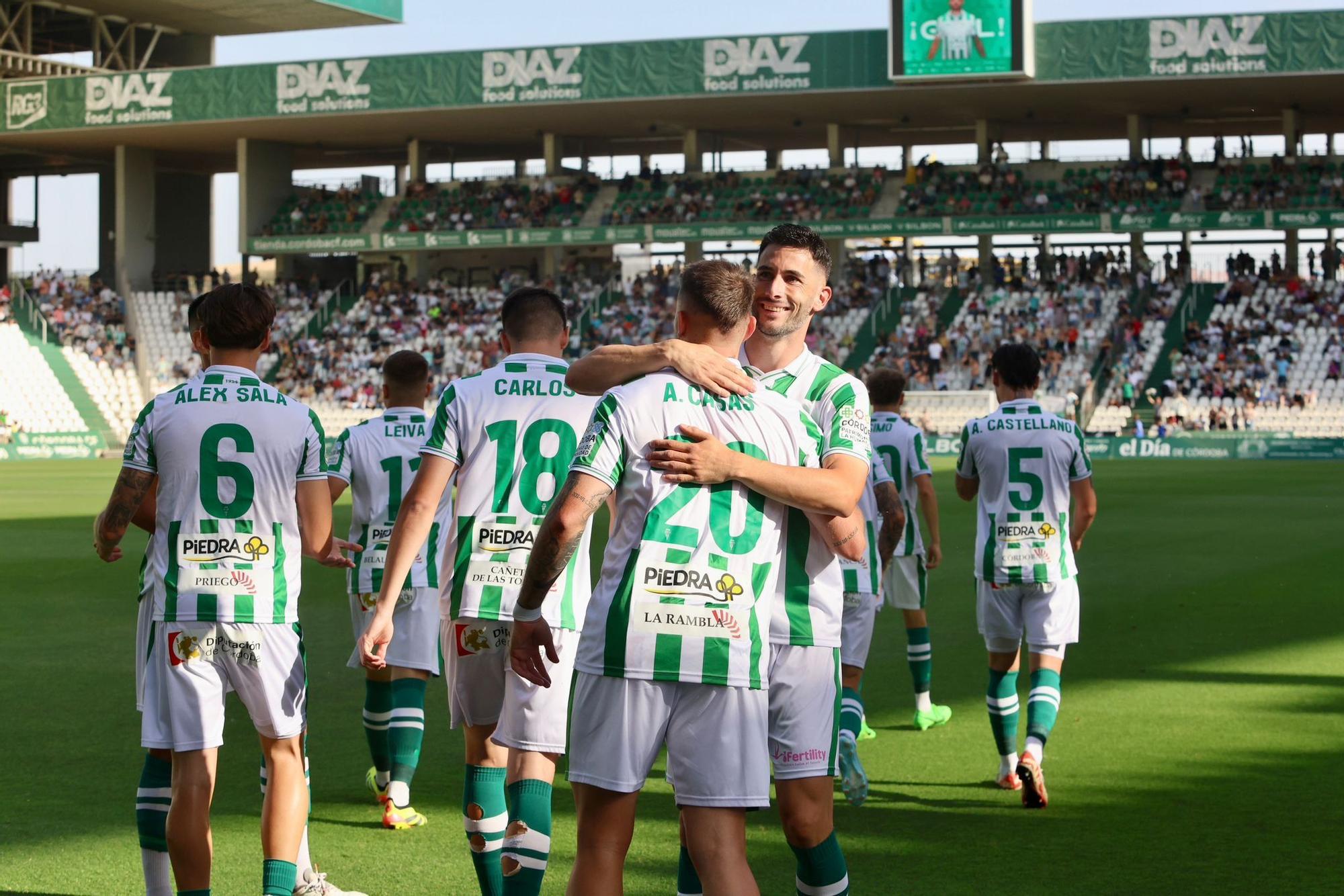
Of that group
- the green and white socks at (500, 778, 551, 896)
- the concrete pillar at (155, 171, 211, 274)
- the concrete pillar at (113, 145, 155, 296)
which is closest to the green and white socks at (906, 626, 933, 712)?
the green and white socks at (500, 778, 551, 896)

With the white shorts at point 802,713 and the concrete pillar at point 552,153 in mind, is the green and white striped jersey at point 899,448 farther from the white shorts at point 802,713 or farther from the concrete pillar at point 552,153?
the concrete pillar at point 552,153

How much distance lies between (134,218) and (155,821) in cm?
5836

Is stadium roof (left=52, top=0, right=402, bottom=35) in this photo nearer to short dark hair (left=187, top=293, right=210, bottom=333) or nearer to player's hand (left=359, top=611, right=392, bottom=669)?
short dark hair (left=187, top=293, right=210, bottom=333)

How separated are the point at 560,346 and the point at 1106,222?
4583 cm

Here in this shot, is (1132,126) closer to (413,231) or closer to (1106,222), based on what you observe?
(1106,222)

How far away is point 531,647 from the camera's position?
165 inches

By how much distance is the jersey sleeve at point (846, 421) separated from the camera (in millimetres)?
4309

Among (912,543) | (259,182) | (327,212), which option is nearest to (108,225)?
(259,182)

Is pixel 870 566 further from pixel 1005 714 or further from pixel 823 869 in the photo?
pixel 823 869

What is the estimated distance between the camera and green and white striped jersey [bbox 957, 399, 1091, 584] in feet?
24.9

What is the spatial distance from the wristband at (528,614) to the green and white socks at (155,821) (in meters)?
1.64

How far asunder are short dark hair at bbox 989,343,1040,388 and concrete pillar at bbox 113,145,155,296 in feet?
183

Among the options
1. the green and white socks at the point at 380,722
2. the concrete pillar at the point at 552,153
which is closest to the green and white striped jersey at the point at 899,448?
the green and white socks at the point at 380,722

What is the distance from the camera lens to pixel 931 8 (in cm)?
4700
